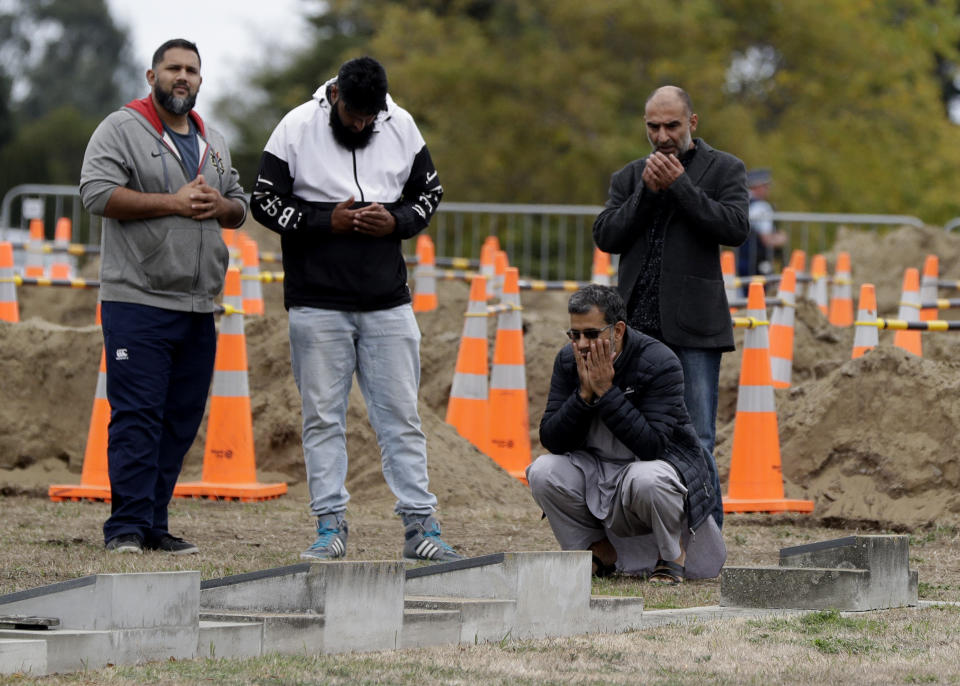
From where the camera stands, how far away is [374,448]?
1034 centimetres

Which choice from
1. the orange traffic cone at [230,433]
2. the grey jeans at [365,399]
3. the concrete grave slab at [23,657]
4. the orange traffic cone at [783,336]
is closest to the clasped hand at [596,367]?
the grey jeans at [365,399]

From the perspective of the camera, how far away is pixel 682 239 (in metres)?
7.78

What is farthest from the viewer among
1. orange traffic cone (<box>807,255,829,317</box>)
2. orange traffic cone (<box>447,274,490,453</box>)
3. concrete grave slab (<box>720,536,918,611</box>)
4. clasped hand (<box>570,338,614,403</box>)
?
orange traffic cone (<box>807,255,829,317</box>)

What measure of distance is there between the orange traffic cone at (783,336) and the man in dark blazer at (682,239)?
15.1ft

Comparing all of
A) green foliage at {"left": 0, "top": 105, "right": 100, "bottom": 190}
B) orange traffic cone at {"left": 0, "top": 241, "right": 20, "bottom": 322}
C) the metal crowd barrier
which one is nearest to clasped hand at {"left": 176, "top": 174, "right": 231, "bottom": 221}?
orange traffic cone at {"left": 0, "top": 241, "right": 20, "bottom": 322}

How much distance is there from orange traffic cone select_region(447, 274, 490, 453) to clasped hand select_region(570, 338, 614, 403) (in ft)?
12.2

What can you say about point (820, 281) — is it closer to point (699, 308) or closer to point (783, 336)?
point (783, 336)

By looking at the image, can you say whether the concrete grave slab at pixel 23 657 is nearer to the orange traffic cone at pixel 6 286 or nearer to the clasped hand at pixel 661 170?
the clasped hand at pixel 661 170

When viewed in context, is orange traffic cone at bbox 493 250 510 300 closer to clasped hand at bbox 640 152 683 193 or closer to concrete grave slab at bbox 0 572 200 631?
clasped hand at bbox 640 152 683 193

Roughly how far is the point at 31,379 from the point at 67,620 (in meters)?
6.78

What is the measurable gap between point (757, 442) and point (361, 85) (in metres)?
3.67

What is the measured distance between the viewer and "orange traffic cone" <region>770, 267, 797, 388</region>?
41.8 ft

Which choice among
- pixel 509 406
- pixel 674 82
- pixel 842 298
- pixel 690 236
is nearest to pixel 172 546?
pixel 690 236

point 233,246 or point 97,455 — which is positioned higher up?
point 233,246
